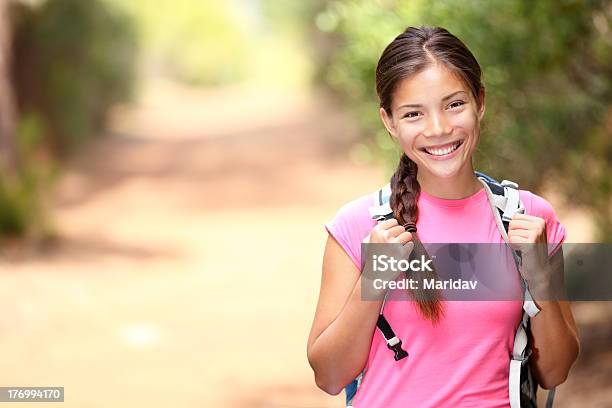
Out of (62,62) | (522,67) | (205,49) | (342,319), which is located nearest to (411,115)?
(342,319)

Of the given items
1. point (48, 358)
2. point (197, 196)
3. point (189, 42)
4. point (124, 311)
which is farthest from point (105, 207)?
point (189, 42)

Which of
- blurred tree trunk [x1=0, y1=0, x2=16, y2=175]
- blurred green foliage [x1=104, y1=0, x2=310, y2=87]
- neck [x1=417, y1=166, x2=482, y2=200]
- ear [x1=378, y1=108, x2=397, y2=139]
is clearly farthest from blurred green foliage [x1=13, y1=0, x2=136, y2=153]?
blurred green foliage [x1=104, y1=0, x2=310, y2=87]

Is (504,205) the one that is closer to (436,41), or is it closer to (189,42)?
(436,41)

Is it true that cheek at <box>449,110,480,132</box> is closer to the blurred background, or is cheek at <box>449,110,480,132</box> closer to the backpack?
the backpack

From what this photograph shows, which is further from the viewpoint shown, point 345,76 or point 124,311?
point 124,311

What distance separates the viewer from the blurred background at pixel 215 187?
602cm

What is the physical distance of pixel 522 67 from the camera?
5785 mm

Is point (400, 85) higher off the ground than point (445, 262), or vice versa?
point (400, 85)

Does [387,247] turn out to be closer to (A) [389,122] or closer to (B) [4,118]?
(A) [389,122]

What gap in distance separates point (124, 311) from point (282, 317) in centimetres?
166

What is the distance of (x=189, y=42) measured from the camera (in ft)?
207

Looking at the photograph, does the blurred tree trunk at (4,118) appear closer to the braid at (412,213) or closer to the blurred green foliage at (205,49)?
the braid at (412,213)

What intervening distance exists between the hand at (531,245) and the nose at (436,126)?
254 millimetres

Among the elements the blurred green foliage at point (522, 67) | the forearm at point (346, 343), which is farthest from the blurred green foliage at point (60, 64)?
the forearm at point (346, 343)
